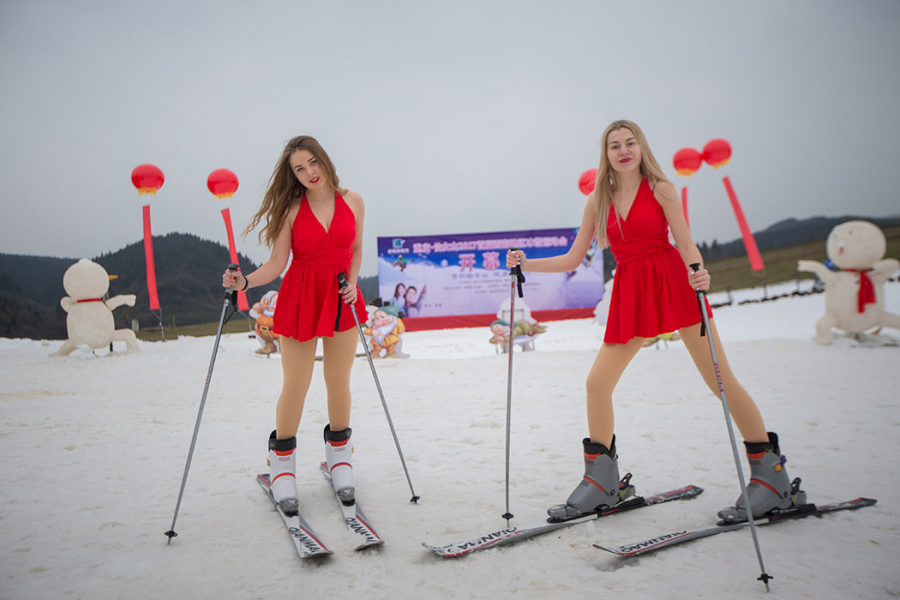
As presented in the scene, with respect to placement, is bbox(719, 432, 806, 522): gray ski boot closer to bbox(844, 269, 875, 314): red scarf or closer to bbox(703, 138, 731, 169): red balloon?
bbox(844, 269, 875, 314): red scarf

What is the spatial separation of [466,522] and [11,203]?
4.76 meters

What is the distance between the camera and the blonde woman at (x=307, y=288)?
2064 mm

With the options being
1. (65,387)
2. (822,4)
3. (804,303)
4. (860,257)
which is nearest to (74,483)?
(65,387)

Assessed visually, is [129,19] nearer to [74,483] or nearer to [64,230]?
[64,230]

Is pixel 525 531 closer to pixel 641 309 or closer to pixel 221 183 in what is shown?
pixel 641 309

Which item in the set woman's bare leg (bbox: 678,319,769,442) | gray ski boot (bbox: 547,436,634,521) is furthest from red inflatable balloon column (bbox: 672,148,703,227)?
gray ski boot (bbox: 547,436,634,521)

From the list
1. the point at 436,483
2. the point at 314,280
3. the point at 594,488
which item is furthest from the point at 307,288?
the point at 594,488

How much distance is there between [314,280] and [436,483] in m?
1.07

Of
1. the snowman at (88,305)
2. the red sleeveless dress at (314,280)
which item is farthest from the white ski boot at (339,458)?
the snowman at (88,305)

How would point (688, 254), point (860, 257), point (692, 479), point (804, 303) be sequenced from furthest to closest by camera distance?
point (804, 303)
point (860, 257)
point (692, 479)
point (688, 254)

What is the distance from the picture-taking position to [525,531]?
1740mm

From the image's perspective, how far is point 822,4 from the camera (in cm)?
596

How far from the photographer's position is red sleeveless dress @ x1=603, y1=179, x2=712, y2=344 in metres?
1.83

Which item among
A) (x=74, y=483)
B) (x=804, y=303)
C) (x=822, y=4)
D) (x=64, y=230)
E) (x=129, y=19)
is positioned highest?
(x=822, y=4)
